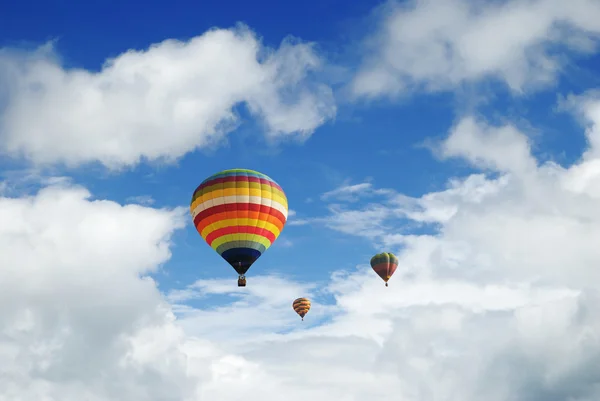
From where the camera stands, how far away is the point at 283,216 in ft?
226

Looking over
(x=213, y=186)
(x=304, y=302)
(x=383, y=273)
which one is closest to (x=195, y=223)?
(x=213, y=186)

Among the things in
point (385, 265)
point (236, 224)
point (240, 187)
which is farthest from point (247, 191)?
point (385, 265)

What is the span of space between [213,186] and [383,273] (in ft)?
161

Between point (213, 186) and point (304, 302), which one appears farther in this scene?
point (304, 302)

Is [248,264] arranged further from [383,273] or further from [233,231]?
[383,273]

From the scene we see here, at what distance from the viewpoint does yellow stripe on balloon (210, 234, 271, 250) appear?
65500mm

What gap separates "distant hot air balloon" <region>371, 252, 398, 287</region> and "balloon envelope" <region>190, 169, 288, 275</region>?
142 feet

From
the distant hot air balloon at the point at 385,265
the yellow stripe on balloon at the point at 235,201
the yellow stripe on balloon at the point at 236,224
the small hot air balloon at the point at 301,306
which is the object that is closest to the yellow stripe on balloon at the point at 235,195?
the yellow stripe on balloon at the point at 235,201

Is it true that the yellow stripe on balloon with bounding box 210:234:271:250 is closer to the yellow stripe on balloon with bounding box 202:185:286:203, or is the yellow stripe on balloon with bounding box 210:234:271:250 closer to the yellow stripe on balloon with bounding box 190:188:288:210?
the yellow stripe on balloon with bounding box 190:188:288:210

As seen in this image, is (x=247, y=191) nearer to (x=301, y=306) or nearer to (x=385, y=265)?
(x=385, y=265)

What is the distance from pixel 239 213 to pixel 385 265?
4820cm

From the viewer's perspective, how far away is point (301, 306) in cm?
11906

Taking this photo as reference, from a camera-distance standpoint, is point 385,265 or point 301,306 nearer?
point 385,265

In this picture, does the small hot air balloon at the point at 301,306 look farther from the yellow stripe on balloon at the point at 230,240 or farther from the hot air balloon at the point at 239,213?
the hot air balloon at the point at 239,213
